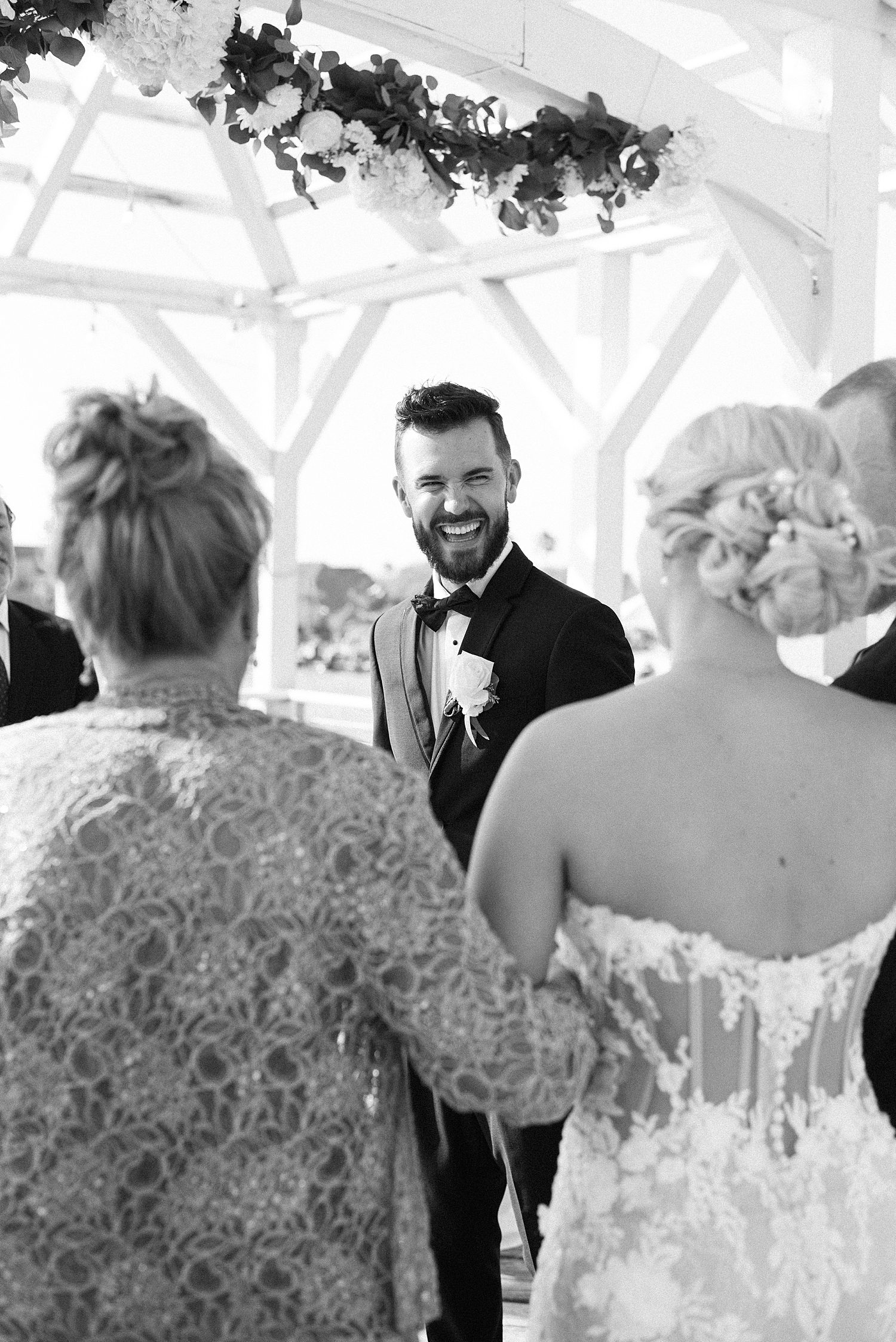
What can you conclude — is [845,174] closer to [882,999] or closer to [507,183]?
[507,183]

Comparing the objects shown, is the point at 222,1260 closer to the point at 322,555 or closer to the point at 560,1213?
the point at 560,1213

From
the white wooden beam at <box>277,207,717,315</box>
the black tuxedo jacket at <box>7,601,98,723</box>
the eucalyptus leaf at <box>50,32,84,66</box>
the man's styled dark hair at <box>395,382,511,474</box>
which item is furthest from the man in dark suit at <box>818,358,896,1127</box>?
the white wooden beam at <box>277,207,717,315</box>

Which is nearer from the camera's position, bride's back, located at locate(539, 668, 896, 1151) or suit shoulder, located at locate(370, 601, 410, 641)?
bride's back, located at locate(539, 668, 896, 1151)

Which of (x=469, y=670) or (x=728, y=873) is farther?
(x=469, y=670)

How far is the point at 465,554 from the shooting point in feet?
10.2

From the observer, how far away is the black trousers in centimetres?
286

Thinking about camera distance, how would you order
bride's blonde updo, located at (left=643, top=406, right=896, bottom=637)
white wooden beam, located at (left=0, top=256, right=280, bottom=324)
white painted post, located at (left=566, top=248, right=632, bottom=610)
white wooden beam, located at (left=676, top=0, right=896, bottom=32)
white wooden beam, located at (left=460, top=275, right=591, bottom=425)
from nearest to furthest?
bride's blonde updo, located at (left=643, top=406, right=896, bottom=637) → white wooden beam, located at (left=676, top=0, right=896, bottom=32) → white painted post, located at (left=566, top=248, right=632, bottom=610) → white wooden beam, located at (left=460, top=275, right=591, bottom=425) → white wooden beam, located at (left=0, top=256, right=280, bottom=324)

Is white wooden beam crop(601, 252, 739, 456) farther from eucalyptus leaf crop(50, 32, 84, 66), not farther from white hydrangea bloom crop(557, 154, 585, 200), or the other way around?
eucalyptus leaf crop(50, 32, 84, 66)

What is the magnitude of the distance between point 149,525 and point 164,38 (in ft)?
6.55

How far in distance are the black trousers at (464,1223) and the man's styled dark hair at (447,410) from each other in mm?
1274

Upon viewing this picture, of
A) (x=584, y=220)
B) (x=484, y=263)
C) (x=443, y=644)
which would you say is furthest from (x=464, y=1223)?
(x=484, y=263)

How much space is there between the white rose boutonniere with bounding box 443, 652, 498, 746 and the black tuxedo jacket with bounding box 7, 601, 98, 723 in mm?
896

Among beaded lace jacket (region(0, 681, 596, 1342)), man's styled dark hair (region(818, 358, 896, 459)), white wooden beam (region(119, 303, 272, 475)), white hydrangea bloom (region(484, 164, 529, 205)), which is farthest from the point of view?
white wooden beam (region(119, 303, 272, 475))

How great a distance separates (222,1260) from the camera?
4.83 ft
